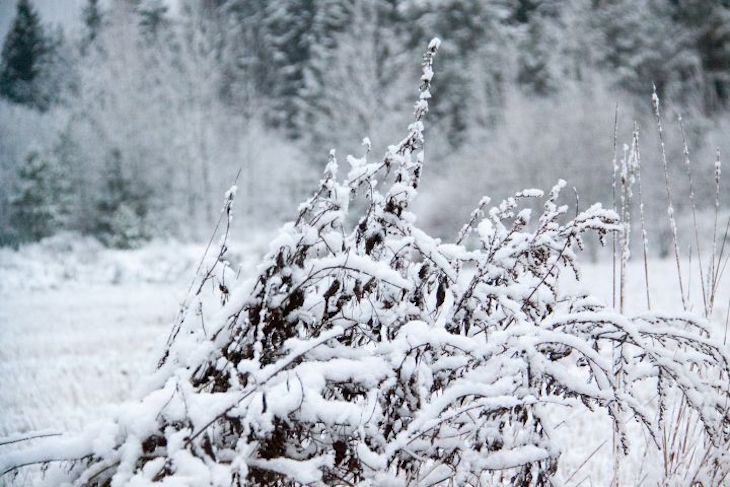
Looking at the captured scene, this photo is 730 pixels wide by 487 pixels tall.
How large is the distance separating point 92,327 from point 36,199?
554 inches

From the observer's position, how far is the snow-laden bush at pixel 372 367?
120 cm

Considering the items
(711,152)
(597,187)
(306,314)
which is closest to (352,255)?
(306,314)

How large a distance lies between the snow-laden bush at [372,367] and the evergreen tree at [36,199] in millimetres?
20389

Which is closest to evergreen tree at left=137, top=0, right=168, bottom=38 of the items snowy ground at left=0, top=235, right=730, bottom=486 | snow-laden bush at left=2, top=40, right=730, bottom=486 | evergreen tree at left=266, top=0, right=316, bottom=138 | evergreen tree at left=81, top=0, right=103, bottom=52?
evergreen tree at left=81, top=0, right=103, bottom=52

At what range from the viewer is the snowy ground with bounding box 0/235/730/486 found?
3803mm

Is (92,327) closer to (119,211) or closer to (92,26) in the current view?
(119,211)

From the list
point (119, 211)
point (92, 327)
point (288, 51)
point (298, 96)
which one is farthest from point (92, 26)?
point (92, 327)

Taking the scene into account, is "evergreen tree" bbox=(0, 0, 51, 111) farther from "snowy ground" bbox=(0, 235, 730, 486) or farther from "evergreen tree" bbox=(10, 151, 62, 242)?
"snowy ground" bbox=(0, 235, 730, 486)

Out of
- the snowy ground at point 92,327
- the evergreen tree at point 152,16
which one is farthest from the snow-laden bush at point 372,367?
the evergreen tree at point 152,16

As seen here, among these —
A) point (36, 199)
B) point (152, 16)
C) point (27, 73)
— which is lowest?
point (36, 199)

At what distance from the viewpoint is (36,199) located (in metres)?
19.8

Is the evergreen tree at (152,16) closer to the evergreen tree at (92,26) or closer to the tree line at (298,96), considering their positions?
the tree line at (298,96)

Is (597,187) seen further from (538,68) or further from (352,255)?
(352,255)

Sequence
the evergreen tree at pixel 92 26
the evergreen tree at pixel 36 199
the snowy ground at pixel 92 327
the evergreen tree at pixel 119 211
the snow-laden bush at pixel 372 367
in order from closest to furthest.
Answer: the snow-laden bush at pixel 372 367, the snowy ground at pixel 92 327, the evergreen tree at pixel 36 199, the evergreen tree at pixel 119 211, the evergreen tree at pixel 92 26
